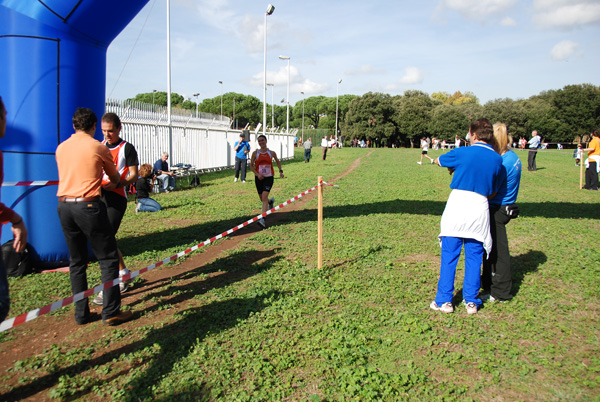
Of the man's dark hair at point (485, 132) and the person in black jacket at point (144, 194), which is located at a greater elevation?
the man's dark hair at point (485, 132)

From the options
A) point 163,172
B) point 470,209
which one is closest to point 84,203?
point 470,209

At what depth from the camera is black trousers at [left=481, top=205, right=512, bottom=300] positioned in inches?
186

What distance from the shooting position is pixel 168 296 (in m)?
4.92

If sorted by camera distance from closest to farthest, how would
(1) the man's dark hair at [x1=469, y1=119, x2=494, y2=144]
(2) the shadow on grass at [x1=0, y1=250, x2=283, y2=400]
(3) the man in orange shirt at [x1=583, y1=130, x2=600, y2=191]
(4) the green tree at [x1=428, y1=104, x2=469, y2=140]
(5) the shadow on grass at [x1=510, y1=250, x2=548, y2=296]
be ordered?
(2) the shadow on grass at [x1=0, y1=250, x2=283, y2=400] → (1) the man's dark hair at [x1=469, y1=119, x2=494, y2=144] → (5) the shadow on grass at [x1=510, y1=250, x2=548, y2=296] → (3) the man in orange shirt at [x1=583, y1=130, x2=600, y2=191] → (4) the green tree at [x1=428, y1=104, x2=469, y2=140]

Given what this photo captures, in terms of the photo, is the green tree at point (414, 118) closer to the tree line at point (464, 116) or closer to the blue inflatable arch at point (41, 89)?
the tree line at point (464, 116)

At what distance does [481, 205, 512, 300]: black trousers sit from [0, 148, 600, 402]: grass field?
0.61 ft

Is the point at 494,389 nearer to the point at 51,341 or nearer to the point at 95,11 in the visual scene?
the point at 51,341

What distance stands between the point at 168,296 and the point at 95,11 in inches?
156

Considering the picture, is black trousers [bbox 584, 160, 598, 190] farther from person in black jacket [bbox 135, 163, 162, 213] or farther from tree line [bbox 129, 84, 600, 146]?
tree line [bbox 129, 84, 600, 146]

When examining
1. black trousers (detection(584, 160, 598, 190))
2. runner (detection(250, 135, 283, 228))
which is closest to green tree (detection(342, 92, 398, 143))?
black trousers (detection(584, 160, 598, 190))

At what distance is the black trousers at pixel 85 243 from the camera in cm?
382

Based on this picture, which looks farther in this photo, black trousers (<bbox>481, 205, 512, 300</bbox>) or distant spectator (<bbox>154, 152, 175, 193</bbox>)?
distant spectator (<bbox>154, 152, 175, 193</bbox>)

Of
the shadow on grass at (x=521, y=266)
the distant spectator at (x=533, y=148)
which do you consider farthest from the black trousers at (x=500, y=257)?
the distant spectator at (x=533, y=148)

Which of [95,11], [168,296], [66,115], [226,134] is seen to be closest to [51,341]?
[168,296]
